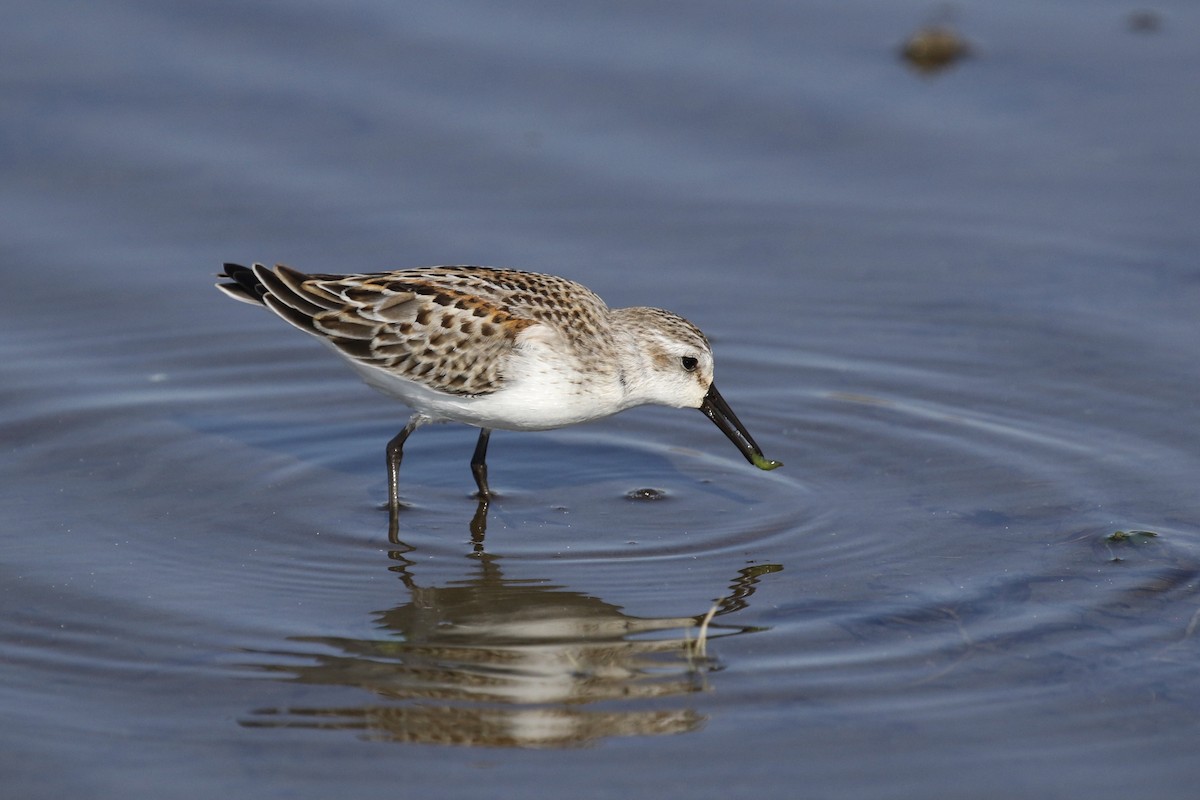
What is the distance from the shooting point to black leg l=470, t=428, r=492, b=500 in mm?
10128

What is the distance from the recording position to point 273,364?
12016mm

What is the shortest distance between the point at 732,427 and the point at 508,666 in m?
2.87

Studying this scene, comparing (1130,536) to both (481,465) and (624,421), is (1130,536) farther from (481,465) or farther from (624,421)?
(481,465)

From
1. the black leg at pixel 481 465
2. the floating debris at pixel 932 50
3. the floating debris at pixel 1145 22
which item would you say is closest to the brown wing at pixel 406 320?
the black leg at pixel 481 465

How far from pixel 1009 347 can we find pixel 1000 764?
543cm

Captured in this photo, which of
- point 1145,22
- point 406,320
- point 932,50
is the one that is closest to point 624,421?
point 406,320

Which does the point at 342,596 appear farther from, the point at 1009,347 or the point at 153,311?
the point at 1009,347

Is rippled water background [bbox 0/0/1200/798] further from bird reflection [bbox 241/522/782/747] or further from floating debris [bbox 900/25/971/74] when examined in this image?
floating debris [bbox 900/25/971/74]

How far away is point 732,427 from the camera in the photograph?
1024 centimetres

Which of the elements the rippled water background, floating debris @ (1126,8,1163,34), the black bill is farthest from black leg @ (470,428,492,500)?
floating debris @ (1126,8,1163,34)

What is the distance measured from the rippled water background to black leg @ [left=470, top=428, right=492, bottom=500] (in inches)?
6.1

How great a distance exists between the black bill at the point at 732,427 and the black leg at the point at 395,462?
1709mm

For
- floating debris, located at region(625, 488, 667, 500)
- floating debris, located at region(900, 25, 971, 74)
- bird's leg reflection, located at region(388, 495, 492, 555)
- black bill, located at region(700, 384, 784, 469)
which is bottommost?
bird's leg reflection, located at region(388, 495, 492, 555)

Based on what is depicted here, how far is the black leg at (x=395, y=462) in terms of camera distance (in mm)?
9774
